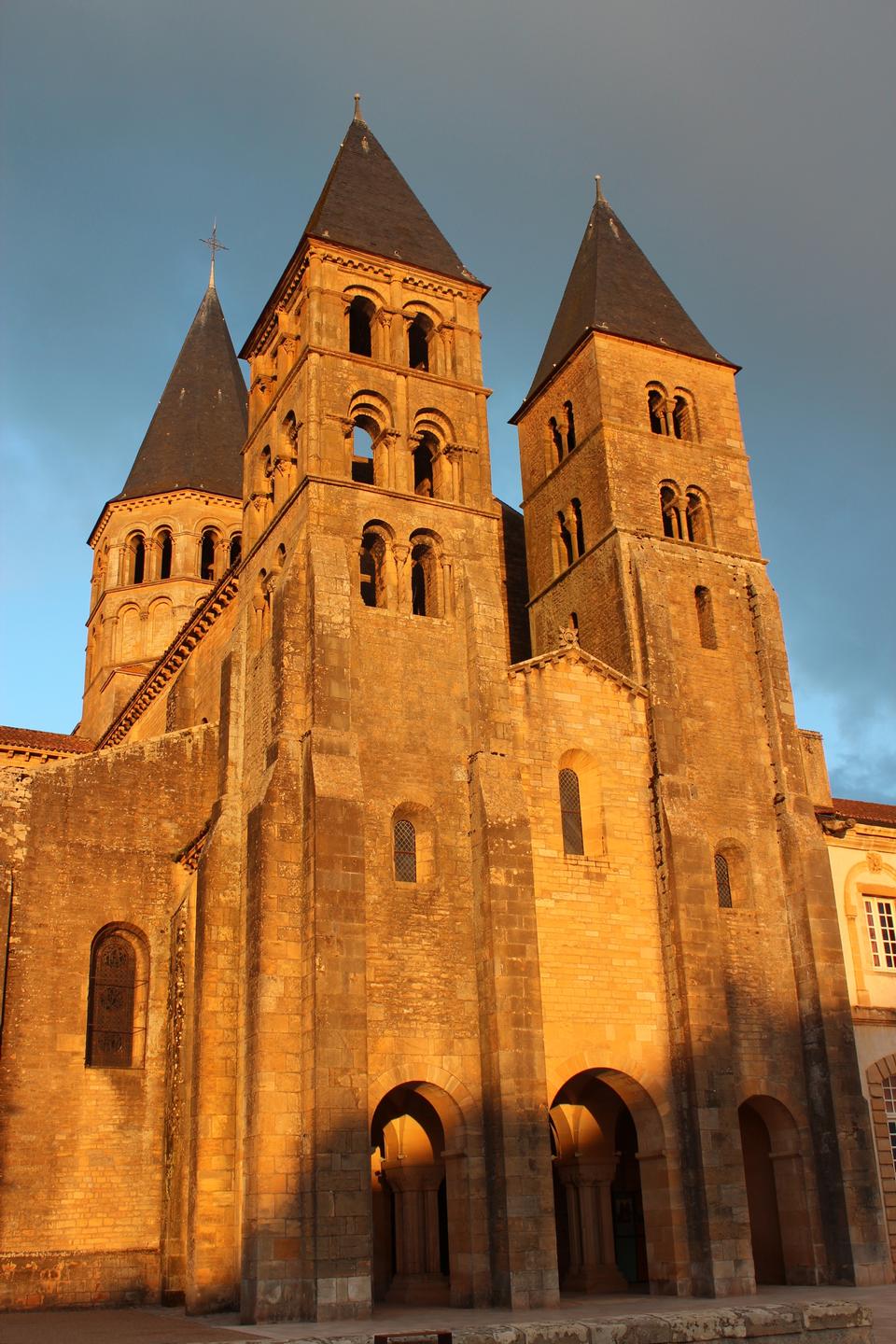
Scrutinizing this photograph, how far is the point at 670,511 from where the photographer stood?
30.0 m

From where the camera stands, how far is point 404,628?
24625 mm

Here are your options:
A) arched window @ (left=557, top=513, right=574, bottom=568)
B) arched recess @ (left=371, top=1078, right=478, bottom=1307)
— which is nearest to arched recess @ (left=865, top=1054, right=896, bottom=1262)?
arched recess @ (left=371, top=1078, right=478, bottom=1307)

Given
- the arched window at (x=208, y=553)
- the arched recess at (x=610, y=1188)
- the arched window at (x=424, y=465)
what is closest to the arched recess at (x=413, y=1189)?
the arched recess at (x=610, y=1188)

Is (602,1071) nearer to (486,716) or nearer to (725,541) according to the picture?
(486,716)

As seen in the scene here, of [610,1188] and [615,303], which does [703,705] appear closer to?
[610,1188]

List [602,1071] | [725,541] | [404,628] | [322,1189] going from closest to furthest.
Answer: [322,1189], [602,1071], [404,628], [725,541]

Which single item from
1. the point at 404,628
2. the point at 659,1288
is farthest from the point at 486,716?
the point at 659,1288

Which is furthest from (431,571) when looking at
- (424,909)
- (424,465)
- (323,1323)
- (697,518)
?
(323,1323)

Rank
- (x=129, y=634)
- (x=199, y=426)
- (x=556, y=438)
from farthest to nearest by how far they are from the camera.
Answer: (x=199, y=426) < (x=129, y=634) < (x=556, y=438)

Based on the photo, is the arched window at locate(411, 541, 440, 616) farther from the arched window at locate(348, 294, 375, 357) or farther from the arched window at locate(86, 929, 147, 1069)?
the arched window at locate(86, 929, 147, 1069)

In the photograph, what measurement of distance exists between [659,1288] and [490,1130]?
14.3 ft

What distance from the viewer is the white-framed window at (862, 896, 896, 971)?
89.4ft

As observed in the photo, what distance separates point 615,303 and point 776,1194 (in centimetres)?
2104

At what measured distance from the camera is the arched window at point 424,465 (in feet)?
91.5
